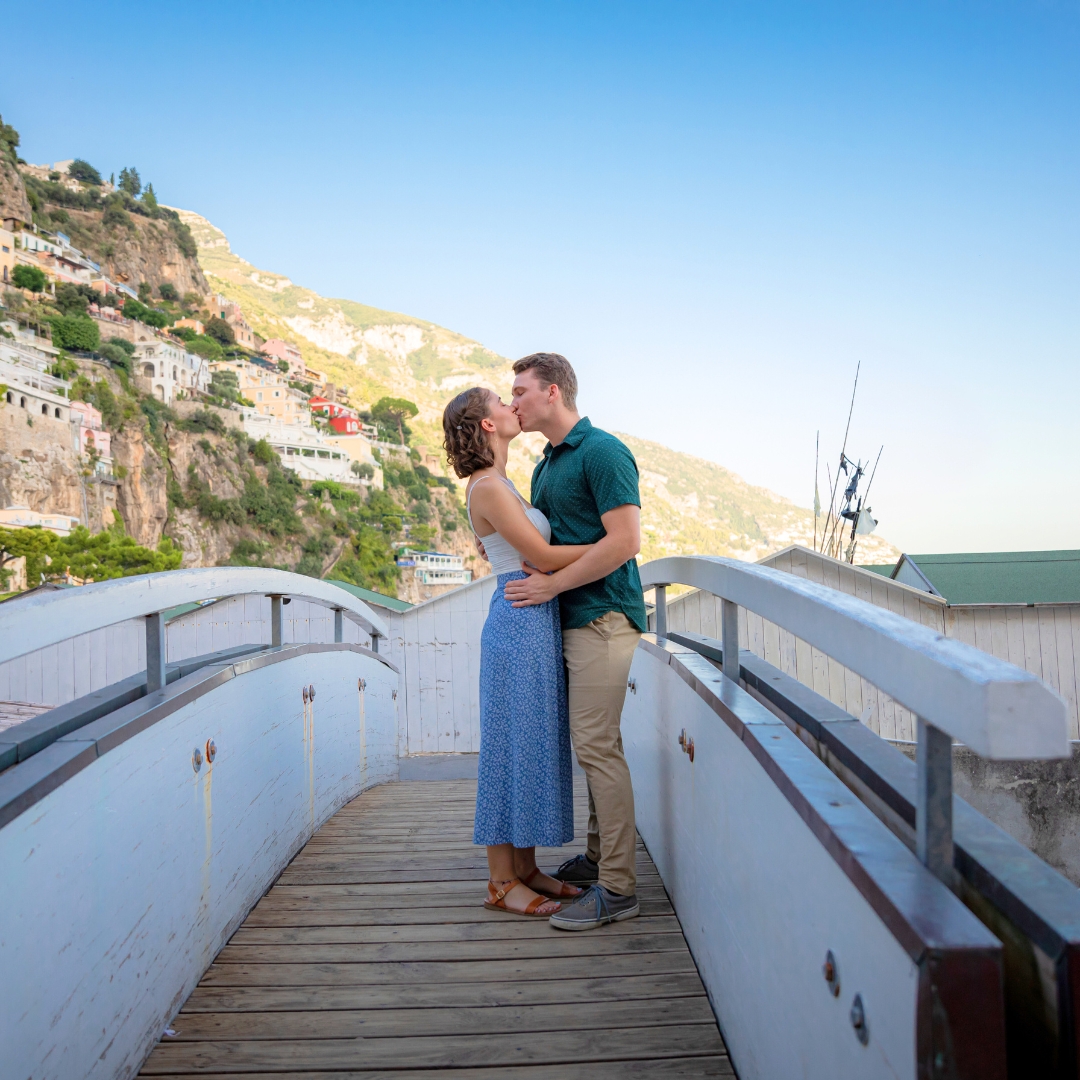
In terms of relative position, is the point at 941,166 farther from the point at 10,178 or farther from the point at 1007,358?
the point at 10,178

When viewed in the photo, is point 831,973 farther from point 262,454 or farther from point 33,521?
point 262,454

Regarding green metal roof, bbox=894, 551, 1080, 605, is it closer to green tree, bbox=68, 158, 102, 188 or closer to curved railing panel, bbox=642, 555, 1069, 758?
curved railing panel, bbox=642, 555, 1069, 758

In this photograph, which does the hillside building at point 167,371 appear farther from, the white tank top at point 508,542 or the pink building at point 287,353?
the white tank top at point 508,542

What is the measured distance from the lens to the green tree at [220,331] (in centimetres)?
9750

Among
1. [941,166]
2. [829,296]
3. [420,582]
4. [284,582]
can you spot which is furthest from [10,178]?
[941,166]

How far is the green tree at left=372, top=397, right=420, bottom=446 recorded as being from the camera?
117m

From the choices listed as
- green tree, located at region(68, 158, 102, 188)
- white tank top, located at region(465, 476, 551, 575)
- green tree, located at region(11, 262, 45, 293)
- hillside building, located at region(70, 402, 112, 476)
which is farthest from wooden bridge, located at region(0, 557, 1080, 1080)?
green tree, located at region(68, 158, 102, 188)

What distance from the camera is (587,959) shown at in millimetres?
2092

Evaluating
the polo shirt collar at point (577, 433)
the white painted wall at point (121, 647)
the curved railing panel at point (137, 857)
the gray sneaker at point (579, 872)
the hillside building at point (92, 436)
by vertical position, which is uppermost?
the hillside building at point (92, 436)

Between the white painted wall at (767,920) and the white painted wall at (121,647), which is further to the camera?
the white painted wall at (121,647)

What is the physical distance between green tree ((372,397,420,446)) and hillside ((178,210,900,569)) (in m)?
2.93

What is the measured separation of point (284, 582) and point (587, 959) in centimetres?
147

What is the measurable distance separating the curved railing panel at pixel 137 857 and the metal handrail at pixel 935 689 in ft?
3.78

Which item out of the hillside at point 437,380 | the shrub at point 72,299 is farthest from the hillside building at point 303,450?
the shrub at point 72,299
